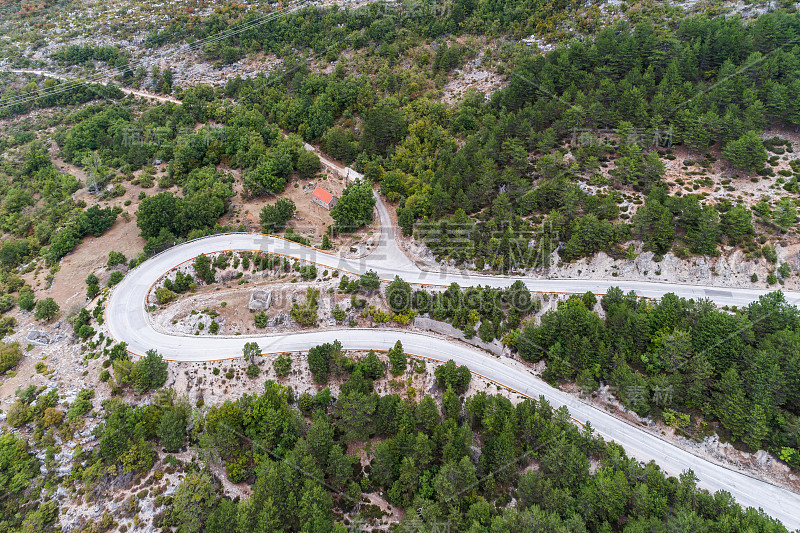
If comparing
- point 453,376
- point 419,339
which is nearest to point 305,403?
point 419,339

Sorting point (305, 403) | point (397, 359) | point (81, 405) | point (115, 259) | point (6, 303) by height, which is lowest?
point (305, 403)

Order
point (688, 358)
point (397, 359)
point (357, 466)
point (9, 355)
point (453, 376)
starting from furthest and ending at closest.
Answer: point (9, 355) < point (397, 359) < point (453, 376) < point (357, 466) < point (688, 358)

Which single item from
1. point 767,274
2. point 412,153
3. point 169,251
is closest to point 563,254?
point 767,274

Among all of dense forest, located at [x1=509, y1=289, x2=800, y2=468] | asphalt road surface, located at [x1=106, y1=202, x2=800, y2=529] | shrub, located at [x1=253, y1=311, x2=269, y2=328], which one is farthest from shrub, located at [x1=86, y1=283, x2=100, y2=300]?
dense forest, located at [x1=509, y1=289, x2=800, y2=468]

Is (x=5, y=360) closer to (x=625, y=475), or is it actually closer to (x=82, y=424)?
(x=82, y=424)

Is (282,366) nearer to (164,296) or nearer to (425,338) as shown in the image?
(425,338)

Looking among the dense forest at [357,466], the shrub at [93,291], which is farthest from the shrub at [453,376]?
the shrub at [93,291]
